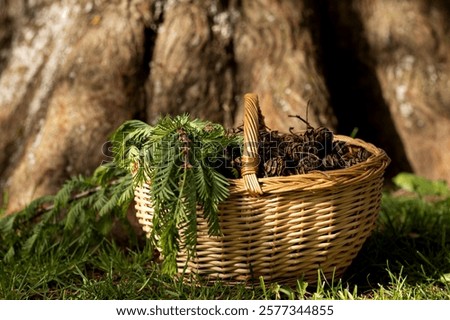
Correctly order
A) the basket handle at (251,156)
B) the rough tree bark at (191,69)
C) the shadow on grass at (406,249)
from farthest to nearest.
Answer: the rough tree bark at (191,69), the shadow on grass at (406,249), the basket handle at (251,156)

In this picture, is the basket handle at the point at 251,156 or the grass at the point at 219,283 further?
the grass at the point at 219,283

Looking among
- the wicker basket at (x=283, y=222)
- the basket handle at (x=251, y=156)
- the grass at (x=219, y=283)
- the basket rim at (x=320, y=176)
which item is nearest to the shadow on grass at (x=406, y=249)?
the grass at (x=219, y=283)

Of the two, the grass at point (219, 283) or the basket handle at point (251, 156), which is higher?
the basket handle at point (251, 156)

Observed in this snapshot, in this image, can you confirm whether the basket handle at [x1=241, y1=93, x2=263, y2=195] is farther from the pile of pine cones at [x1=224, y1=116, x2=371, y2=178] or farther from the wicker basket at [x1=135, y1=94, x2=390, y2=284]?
the pile of pine cones at [x1=224, y1=116, x2=371, y2=178]

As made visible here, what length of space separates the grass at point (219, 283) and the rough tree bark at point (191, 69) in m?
0.75

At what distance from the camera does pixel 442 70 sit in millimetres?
4355

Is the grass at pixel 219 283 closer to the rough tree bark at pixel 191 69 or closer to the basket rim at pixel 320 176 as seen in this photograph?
the basket rim at pixel 320 176

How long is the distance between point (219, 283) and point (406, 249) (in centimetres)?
104

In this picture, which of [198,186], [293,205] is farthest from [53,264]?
[293,205]

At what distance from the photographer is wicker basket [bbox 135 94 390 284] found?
8.36ft

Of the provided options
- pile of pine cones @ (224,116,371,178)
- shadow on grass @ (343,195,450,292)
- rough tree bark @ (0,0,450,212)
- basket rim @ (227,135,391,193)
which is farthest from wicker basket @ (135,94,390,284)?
rough tree bark @ (0,0,450,212)

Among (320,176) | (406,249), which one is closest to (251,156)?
(320,176)

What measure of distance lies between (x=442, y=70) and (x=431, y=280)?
1926 millimetres

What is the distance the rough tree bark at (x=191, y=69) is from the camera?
151 inches
